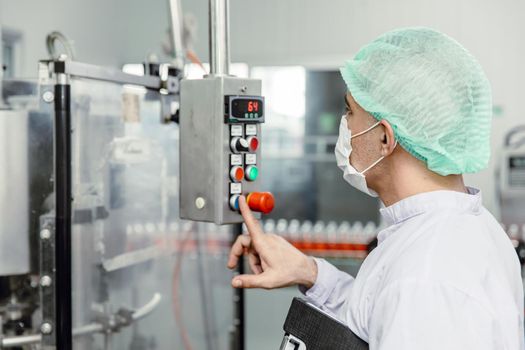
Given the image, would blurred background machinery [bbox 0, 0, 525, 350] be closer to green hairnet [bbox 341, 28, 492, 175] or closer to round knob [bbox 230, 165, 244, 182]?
round knob [bbox 230, 165, 244, 182]

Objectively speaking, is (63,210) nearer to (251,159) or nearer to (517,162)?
(251,159)

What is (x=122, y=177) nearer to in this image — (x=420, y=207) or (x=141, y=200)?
(x=141, y=200)

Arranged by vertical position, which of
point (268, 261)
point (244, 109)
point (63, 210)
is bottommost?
point (268, 261)

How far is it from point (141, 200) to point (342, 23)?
7.54 feet

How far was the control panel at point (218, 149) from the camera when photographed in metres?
1.31

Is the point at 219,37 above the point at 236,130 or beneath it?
above

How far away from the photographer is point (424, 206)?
1158 mm

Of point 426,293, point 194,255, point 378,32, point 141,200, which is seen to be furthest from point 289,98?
point 426,293

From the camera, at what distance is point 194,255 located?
2.15 metres

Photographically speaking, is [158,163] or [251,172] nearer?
[251,172]

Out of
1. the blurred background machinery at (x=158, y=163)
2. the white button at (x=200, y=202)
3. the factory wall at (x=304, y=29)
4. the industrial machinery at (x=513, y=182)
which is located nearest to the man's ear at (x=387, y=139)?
the white button at (x=200, y=202)

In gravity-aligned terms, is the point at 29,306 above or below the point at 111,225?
below

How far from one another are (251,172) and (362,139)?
0.25m

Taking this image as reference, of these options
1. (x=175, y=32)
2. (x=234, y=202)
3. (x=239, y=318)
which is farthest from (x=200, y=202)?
(x=239, y=318)
